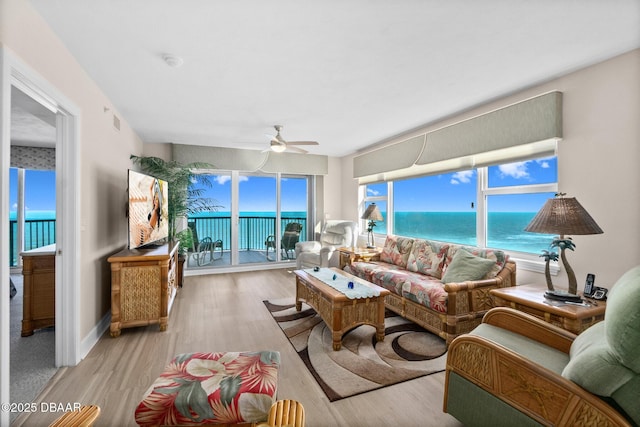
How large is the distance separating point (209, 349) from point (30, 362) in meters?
1.33

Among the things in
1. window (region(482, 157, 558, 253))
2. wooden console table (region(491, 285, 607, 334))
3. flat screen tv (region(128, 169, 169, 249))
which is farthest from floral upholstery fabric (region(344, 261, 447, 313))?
flat screen tv (region(128, 169, 169, 249))

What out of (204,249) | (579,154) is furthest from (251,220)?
(579,154)

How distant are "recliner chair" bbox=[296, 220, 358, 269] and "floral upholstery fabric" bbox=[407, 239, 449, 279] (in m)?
1.60

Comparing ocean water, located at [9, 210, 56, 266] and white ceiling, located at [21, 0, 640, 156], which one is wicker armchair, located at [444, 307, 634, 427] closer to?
white ceiling, located at [21, 0, 640, 156]

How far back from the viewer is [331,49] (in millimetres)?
2072

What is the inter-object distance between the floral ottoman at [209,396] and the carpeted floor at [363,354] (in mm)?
765

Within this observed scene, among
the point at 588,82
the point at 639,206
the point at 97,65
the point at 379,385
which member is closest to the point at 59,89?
the point at 97,65

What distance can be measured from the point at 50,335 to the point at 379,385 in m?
3.08

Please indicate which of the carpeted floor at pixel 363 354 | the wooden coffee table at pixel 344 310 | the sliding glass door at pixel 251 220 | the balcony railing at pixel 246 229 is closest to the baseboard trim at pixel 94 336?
the carpeted floor at pixel 363 354

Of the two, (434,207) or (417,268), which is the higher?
(434,207)

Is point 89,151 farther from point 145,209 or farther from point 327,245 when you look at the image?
point 327,245

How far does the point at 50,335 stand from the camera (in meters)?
2.68

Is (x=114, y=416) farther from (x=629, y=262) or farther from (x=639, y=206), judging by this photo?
(x=639, y=206)

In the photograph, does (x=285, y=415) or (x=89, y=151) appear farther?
(x=89, y=151)
